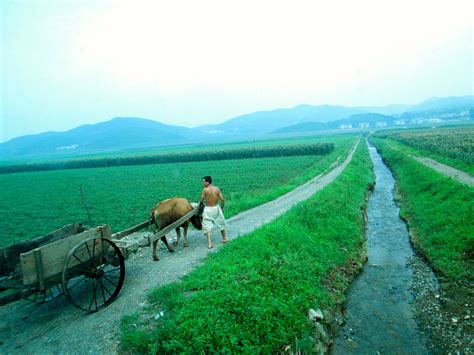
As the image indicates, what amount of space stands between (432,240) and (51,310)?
524 inches

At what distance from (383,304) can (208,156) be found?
59.5 m

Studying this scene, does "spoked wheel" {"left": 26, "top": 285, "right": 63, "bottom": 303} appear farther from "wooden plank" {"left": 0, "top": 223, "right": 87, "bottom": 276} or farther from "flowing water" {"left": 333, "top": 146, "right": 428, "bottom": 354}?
"flowing water" {"left": 333, "top": 146, "right": 428, "bottom": 354}

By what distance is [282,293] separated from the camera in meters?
7.60

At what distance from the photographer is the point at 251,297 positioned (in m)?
6.88

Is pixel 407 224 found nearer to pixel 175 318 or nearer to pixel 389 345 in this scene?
pixel 389 345

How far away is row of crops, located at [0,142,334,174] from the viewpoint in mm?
60688

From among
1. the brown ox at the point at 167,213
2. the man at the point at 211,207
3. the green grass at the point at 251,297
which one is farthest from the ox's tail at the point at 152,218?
the green grass at the point at 251,297

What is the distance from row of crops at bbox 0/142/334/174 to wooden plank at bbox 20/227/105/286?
55250 mm

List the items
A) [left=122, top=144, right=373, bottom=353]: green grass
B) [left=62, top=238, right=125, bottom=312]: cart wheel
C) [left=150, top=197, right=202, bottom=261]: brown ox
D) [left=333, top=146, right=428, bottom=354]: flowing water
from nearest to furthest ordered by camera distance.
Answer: [left=122, top=144, right=373, bottom=353]: green grass < [left=62, top=238, right=125, bottom=312]: cart wheel < [left=333, top=146, right=428, bottom=354]: flowing water < [left=150, top=197, right=202, bottom=261]: brown ox

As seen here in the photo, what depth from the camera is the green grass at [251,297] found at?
559 centimetres

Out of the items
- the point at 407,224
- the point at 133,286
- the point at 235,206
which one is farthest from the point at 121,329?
the point at 407,224

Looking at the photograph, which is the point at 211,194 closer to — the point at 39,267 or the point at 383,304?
the point at 39,267

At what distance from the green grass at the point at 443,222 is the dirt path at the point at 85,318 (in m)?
7.97

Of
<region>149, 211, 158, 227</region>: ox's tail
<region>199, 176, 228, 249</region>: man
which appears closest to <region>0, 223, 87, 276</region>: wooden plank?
A: <region>149, 211, 158, 227</region>: ox's tail
